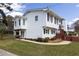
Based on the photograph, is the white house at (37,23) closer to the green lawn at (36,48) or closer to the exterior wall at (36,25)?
the exterior wall at (36,25)

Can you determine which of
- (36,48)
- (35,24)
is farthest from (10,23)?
(36,48)

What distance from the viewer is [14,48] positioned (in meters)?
11.5

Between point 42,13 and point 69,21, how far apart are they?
419 millimetres

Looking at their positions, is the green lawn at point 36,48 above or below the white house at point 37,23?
below

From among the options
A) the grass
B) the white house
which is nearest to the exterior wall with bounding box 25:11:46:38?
the white house

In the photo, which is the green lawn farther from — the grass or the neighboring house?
the neighboring house

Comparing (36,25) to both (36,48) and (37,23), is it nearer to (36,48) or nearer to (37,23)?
(37,23)

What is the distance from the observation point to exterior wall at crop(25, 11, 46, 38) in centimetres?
1149

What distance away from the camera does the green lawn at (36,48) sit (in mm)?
11406

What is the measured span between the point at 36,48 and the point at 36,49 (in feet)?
0.09

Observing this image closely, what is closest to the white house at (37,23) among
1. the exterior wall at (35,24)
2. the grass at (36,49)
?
the exterior wall at (35,24)

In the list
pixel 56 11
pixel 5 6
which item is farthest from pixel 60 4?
pixel 5 6

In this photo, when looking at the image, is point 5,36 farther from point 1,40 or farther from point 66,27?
point 66,27

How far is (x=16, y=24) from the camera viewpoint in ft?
37.8
